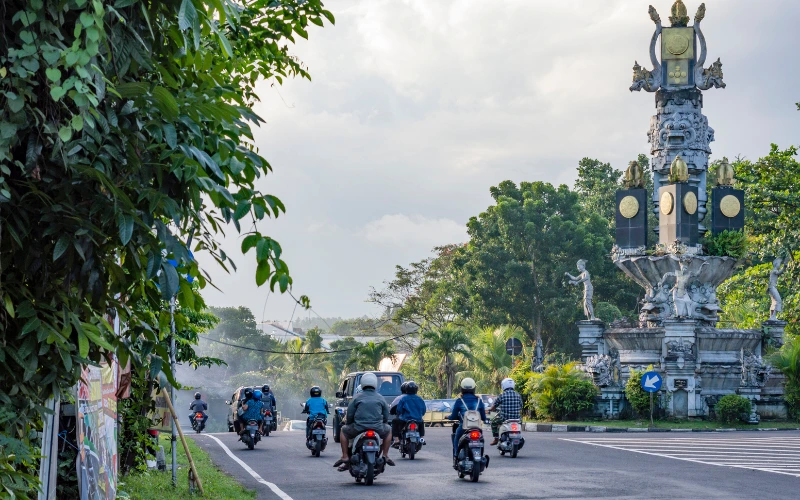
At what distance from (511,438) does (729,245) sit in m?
20.4

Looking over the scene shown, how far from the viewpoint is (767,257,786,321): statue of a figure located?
3778cm

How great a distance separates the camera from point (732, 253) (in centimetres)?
3791

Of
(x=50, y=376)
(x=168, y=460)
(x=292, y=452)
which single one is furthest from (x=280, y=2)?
(x=292, y=452)

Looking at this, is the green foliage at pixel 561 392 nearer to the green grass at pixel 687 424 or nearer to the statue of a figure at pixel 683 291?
the green grass at pixel 687 424

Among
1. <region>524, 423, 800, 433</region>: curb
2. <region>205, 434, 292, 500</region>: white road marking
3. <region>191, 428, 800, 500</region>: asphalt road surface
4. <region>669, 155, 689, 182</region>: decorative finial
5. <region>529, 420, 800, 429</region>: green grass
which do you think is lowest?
<region>205, 434, 292, 500</region>: white road marking

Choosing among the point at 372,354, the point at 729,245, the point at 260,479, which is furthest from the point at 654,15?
the point at 260,479

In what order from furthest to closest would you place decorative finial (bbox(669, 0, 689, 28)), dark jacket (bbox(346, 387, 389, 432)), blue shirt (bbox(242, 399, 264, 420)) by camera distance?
decorative finial (bbox(669, 0, 689, 28)) → blue shirt (bbox(242, 399, 264, 420)) → dark jacket (bbox(346, 387, 389, 432))

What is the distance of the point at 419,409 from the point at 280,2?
477 inches

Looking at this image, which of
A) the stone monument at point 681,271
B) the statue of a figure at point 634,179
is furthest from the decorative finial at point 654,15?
the statue of a figure at point 634,179

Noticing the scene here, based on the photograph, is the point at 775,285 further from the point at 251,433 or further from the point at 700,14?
the point at 251,433

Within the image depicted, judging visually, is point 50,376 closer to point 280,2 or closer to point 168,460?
point 280,2

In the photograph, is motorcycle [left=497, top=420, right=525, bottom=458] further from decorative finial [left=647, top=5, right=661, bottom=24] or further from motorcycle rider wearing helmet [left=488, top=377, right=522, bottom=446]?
decorative finial [left=647, top=5, right=661, bottom=24]

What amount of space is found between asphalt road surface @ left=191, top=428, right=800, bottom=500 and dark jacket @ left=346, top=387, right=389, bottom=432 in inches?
34.5

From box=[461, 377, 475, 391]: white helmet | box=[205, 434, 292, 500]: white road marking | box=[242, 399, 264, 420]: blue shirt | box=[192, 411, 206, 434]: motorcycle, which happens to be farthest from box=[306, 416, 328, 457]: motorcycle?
box=[192, 411, 206, 434]: motorcycle
